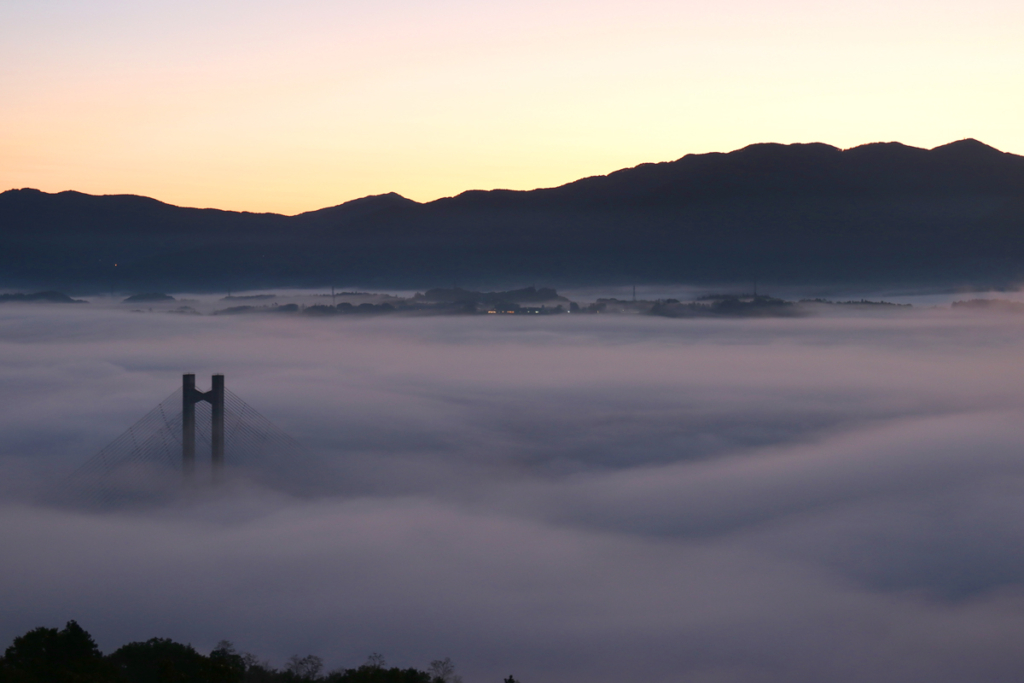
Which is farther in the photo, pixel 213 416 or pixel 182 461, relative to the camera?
pixel 182 461

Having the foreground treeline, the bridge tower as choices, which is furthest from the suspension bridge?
the foreground treeline

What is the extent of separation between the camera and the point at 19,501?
414 ft

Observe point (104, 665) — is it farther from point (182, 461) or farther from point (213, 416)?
point (182, 461)

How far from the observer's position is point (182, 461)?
266ft

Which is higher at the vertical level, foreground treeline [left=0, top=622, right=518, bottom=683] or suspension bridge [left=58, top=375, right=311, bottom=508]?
foreground treeline [left=0, top=622, right=518, bottom=683]

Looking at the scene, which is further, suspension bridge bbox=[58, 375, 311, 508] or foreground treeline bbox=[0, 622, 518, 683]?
suspension bridge bbox=[58, 375, 311, 508]

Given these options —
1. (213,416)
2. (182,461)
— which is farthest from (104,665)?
(182,461)

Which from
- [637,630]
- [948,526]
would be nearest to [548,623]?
[637,630]

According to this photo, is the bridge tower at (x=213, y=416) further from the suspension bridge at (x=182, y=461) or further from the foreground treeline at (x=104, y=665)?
the foreground treeline at (x=104, y=665)

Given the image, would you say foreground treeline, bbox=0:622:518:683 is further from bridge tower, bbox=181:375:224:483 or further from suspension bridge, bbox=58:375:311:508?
suspension bridge, bbox=58:375:311:508

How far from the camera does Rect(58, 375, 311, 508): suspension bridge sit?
72625 millimetres

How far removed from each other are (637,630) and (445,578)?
Result: 87.1ft

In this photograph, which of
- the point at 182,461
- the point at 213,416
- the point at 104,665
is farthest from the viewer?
the point at 182,461

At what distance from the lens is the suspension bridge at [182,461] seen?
2859 inches
